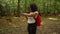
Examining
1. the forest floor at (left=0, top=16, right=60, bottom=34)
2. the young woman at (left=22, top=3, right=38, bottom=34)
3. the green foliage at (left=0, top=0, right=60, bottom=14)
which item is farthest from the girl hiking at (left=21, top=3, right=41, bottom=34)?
the green foliage at (left=0, top=0, right=60, bottom=14)

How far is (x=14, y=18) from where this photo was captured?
11602 millimetres

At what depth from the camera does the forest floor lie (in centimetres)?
951

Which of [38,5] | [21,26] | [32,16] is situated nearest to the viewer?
[32,16]

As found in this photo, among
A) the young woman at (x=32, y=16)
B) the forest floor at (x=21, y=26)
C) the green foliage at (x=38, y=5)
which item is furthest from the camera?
the green foliage at (x=38, y=5)

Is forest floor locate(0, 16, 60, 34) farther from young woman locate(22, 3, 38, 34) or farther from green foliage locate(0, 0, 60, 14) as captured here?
young woman locate(22, 3, 38, 34)

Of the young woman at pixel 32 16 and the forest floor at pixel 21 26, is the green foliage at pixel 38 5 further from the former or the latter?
the young woman at pixel 32 16

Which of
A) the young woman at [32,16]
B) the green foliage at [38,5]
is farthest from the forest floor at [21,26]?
the young woman at [32,16]

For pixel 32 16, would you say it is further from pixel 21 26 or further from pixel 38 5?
pixel 38 5

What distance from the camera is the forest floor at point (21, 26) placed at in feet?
31.2

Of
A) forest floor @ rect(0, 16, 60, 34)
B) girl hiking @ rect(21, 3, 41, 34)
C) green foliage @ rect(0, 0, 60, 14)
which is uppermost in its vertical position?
girl hiking @ rect(21, 3, 41, 34)

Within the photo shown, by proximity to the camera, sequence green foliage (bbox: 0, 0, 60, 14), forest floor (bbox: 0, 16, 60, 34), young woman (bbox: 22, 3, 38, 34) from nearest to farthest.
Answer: young woman (bbox: 22, 3, 38, 34) → forest floor (bbox: 0, 16, 60, 34) → green foliage (bbox: 0, 0, 60, 14)

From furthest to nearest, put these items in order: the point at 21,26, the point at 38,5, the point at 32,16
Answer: the point at 38,5
the point at 21,26
the point at 32,16

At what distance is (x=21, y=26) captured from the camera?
406 inches

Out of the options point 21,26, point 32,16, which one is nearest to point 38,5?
point 21,26
